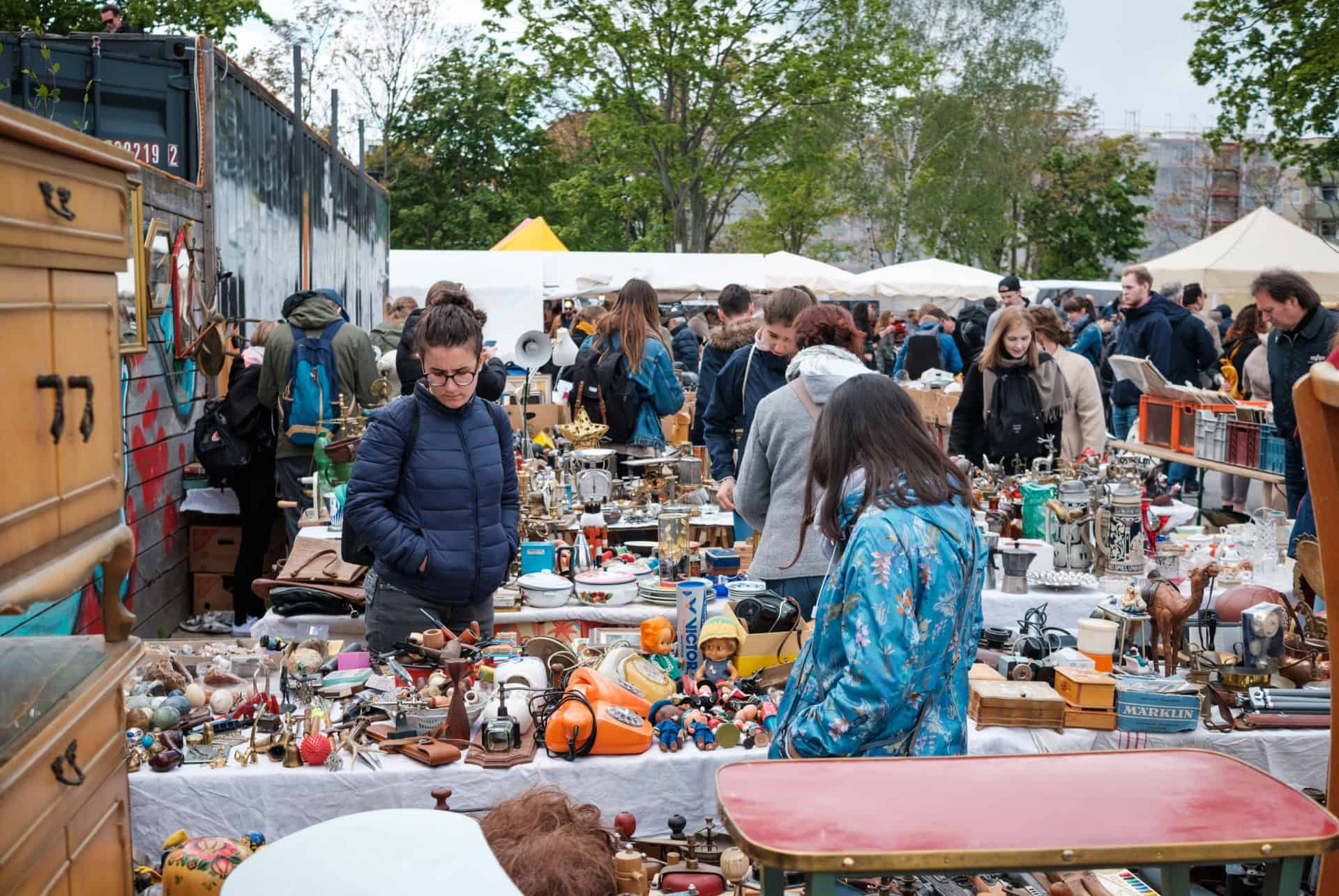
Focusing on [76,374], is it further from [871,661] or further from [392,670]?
[392,670]

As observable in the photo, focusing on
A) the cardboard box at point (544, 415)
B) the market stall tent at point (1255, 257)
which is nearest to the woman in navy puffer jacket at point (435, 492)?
the cardboard box at point (544, 415)

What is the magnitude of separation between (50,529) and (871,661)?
1460mm

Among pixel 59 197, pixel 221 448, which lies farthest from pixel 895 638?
pixel 221 448

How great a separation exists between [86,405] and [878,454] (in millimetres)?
1499

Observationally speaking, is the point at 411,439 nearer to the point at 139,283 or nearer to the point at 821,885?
the point at 821,885

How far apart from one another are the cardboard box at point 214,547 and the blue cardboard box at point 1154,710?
5389mm

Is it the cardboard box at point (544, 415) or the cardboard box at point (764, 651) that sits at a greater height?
the cardboard box at point (544, 415)

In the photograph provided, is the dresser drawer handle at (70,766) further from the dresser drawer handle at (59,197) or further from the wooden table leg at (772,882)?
the wooden table leg at (772,882)

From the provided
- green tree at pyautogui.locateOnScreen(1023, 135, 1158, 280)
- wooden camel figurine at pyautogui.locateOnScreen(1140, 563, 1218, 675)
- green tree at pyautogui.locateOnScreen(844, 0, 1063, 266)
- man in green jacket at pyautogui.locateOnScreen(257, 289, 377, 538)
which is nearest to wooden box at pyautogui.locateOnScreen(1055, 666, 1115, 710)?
wooden camel figurine at pyautogui.locateOnScreen(1140, 563, 1218, 675)

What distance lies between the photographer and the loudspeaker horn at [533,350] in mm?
7605

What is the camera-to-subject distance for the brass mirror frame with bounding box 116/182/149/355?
587 cm

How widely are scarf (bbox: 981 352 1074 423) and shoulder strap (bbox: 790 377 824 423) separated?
236 cm

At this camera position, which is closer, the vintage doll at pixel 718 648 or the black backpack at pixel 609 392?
the vintage doll at pixel 718 648

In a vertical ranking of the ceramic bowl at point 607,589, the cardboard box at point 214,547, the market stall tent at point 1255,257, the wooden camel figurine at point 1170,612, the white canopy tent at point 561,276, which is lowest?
the cardboard box at point 214,547
